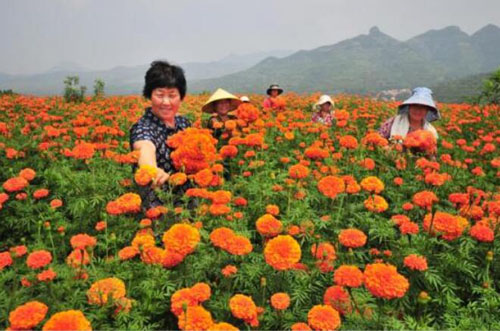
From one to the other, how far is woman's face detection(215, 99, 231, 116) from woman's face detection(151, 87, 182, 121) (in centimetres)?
187

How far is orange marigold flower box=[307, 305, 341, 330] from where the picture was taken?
4.51 ft

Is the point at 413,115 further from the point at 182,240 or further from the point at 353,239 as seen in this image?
the point at 182,240

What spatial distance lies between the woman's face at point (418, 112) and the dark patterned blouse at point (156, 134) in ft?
10.3

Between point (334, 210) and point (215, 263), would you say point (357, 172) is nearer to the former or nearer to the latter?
point (334, 210)

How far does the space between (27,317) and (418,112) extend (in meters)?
4.62

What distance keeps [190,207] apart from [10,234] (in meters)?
1.61

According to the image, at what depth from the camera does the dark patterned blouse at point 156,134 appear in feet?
9.35

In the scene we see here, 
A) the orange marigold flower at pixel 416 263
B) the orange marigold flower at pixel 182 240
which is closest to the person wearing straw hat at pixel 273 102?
the orange marigold flower at pixel 416 263

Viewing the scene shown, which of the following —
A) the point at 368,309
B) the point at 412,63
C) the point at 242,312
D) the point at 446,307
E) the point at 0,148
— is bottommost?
the point at 446,307

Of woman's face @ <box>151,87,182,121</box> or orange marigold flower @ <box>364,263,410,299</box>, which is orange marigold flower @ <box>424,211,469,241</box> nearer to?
orange marigold flower @ <box>364,263,410,299</box>

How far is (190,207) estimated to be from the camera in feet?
9.39

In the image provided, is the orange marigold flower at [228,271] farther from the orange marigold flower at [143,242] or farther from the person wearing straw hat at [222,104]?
the person wearing straw hat at [222,104]

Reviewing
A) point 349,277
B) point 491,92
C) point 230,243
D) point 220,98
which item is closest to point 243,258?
point 230,243

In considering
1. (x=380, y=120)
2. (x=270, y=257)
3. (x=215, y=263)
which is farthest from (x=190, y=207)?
(x=380, y=120)
